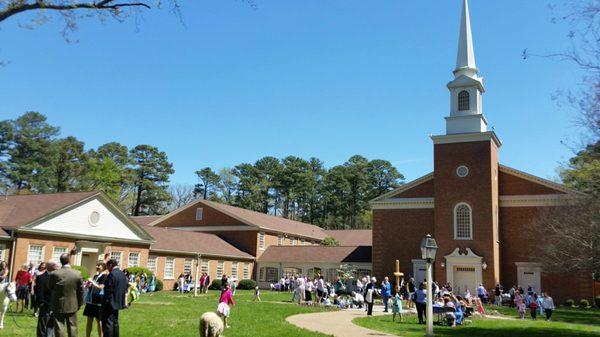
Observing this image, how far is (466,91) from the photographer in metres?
36.9

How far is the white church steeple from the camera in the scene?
119 feet

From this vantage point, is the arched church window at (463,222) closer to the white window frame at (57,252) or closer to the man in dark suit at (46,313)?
the white window frame at (57,252)

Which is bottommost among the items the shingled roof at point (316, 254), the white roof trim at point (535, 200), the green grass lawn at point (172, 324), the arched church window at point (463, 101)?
the green grass lawn at point (172, 324)

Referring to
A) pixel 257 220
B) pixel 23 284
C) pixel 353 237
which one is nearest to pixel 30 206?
pixel 23 284

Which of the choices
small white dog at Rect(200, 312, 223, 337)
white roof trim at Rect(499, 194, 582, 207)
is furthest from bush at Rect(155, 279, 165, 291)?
small white dog at Rect(200, 312, 223, 337)

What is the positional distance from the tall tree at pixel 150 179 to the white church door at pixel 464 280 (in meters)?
53.0

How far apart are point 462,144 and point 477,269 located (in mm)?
8535

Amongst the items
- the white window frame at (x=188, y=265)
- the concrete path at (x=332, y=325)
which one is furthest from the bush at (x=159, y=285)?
the concrete path at (x=332, y=325)

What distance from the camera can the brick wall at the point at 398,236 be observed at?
37406mm

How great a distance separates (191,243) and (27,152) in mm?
37655

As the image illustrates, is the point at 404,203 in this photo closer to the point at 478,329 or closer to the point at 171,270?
the point at 171,270

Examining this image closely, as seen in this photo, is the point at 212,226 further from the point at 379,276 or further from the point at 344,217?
the point at 344,217

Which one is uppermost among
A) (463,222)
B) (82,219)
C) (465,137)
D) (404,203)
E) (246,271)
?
(465,137)

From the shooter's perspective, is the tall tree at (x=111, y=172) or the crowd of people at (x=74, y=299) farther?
the tall tree at (x=111, y=172)
